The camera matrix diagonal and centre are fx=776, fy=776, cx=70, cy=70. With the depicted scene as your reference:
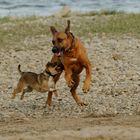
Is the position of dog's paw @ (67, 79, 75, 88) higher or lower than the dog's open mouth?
lower

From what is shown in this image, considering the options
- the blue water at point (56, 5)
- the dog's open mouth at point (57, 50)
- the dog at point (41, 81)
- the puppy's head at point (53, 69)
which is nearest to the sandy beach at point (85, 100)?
the dog at point (41, 81)

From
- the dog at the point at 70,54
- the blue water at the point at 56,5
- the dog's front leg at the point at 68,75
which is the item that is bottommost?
the blue water at the point at 56,5

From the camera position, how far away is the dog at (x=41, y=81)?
1135 cm

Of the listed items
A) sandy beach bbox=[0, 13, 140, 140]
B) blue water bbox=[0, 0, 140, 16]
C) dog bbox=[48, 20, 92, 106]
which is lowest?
blue water bbox=[0, 0, 140, 16]

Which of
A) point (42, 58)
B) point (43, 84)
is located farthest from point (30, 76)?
point (42, 58)

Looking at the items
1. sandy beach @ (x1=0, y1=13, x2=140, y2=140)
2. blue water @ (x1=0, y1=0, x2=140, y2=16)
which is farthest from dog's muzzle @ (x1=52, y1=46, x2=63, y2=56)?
blue water @ (x1=0, y1=0, x2=140, y2=16)

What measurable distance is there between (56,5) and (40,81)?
23.5 m

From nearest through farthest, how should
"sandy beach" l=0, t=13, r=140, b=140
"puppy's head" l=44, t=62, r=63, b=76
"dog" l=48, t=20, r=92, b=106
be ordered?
"sandy beach" l=0, t=13, r=140, b=140, "dog" l=48, t=20, r=92, b=106, "puppy's head" l=44, t=62, r=63, b=76

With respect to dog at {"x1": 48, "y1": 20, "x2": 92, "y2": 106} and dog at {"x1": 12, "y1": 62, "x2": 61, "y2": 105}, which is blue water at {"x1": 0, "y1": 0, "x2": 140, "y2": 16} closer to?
dog at {"x1": 12, "y1": 62, "x2": 61, "y2": 105}

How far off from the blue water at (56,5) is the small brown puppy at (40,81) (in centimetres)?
1911

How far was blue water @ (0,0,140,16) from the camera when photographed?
3216 centimetres

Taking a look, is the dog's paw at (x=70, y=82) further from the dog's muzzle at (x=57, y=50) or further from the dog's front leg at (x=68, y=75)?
the dog's muzzle at (x=57, y=50)

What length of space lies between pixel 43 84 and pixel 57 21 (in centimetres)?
1244

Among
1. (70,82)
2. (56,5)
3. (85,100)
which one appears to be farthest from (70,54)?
(56,5)
